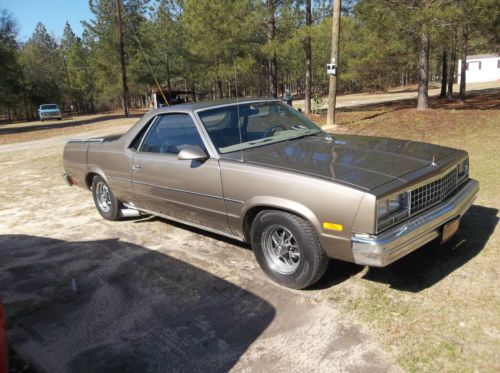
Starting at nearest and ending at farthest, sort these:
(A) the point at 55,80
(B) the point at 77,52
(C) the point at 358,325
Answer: (C) the point at 358,325, (A) the point at 55,80, (B) the point at 77,52

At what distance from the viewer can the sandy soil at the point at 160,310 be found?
9.01 feet

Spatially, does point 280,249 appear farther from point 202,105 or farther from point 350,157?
point 202,105

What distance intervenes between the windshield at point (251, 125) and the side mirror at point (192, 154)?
181 mm

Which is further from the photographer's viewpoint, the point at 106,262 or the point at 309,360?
the point at 106,262

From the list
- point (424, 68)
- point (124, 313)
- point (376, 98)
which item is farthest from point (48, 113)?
point (124, 313)

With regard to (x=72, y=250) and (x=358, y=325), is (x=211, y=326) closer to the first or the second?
(x=358, y=325)

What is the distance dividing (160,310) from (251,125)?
2.06 m

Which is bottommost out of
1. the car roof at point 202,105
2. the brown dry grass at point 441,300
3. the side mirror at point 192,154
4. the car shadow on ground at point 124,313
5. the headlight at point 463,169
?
the car shadow on ground at point 124,313

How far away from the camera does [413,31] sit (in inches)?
513

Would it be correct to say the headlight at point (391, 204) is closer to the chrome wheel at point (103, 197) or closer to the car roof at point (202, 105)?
the car roof at point (202, 105)

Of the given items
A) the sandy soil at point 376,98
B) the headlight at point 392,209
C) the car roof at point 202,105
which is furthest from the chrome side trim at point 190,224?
the sandy soil at point 376,98

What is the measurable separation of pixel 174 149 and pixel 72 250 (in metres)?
1.73

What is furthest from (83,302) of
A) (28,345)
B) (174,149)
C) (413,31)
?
(413,31)

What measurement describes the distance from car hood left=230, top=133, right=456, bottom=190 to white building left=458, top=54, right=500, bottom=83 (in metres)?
55.0
